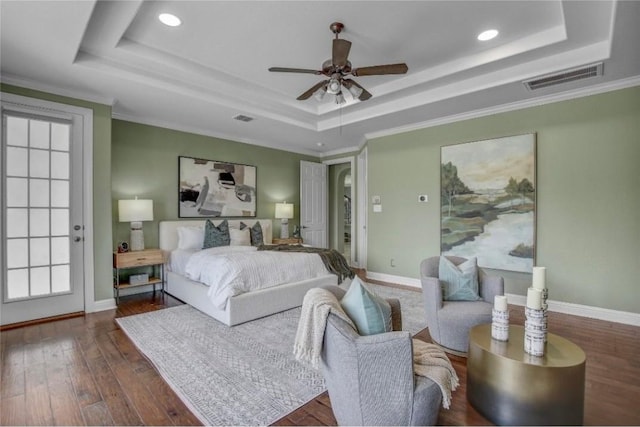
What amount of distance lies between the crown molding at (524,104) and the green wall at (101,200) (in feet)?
13.8

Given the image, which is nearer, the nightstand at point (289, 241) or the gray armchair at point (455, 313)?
the gray armchair at point (455, 313)

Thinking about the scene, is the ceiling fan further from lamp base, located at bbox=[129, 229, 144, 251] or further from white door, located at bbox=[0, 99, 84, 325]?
lamp base, located at bbox=[129, 229, 144, 251]

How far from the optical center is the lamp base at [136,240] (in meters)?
4.45

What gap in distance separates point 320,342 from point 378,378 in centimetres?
33

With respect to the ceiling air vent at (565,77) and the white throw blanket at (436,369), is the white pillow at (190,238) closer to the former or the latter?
the white throw blanket at (436,369)

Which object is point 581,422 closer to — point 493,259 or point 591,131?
point 493,259

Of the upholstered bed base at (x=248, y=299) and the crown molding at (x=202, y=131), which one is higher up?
the crown molding at (x=202, y=131)

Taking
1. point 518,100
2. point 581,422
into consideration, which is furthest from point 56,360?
point 518,100

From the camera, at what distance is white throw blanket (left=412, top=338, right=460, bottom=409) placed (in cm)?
162

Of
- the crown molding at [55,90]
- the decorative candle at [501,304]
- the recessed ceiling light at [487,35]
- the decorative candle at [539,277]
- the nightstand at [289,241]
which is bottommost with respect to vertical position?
the decorative candle at [501,304]

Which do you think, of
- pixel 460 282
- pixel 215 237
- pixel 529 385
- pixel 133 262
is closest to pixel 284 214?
pixel 215 237

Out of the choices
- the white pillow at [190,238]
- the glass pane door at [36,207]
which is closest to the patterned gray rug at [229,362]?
the glass pane door at [36,207]

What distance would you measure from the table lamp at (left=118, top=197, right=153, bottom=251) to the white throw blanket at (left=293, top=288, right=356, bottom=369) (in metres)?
3.70

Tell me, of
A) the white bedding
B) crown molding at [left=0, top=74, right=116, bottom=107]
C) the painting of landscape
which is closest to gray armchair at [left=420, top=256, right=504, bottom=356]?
the painting of landscape
